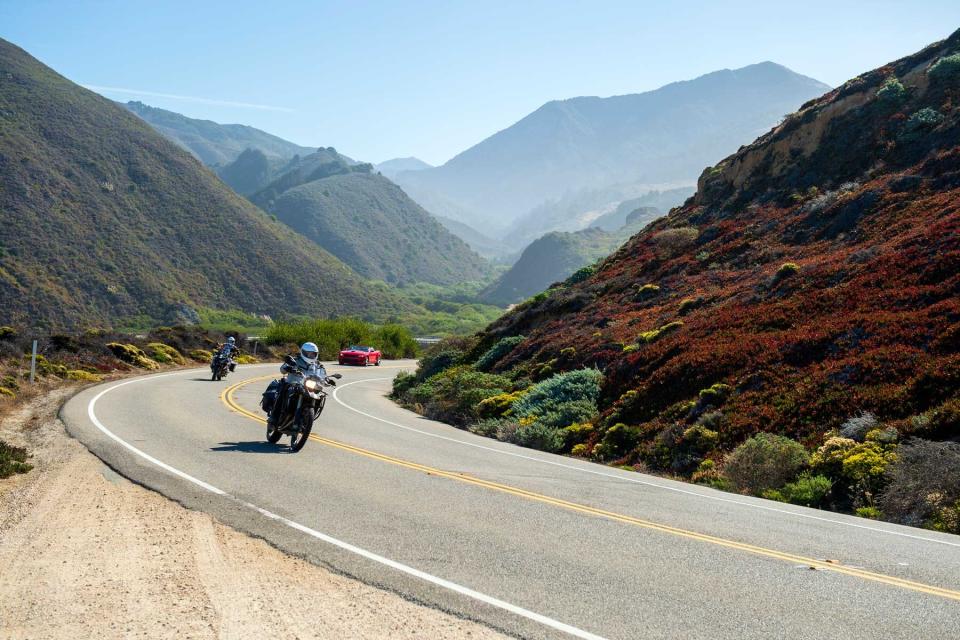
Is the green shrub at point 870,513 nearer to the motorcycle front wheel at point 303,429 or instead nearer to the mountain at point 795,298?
the mountain at point 795,298

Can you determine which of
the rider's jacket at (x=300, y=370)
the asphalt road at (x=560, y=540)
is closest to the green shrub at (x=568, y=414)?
the asphalt road at (x=560, y=540)

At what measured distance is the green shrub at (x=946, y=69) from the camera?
110 ft

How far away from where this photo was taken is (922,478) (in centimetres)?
1040

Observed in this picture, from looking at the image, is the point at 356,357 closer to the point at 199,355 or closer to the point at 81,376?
the point at 199,355

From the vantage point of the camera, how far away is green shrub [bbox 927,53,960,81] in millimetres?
33562

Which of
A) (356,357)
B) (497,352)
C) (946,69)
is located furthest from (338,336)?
(946,69)

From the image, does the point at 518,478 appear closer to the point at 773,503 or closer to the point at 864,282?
the point at 773,503

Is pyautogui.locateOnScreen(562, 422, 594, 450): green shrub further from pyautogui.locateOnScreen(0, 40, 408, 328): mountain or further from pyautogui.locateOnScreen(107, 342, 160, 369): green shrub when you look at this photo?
pyautogui.locateOnScreen(0, 40, 408, 328): mountain

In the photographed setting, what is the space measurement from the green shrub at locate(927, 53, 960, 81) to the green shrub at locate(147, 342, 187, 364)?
38.5 meters

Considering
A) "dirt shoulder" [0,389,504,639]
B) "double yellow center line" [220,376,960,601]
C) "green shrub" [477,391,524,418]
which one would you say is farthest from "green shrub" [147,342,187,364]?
"dirt shoulder" [0,389,504,639]

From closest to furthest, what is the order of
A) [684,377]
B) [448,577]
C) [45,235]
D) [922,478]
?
[448,577] → [922,478] → [684,377] → [45,235]

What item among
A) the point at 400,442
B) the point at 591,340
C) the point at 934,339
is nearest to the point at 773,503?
the point at 934,339

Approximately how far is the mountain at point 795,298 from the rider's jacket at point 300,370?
21.5ft

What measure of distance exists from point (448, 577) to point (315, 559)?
1286 millimetres
